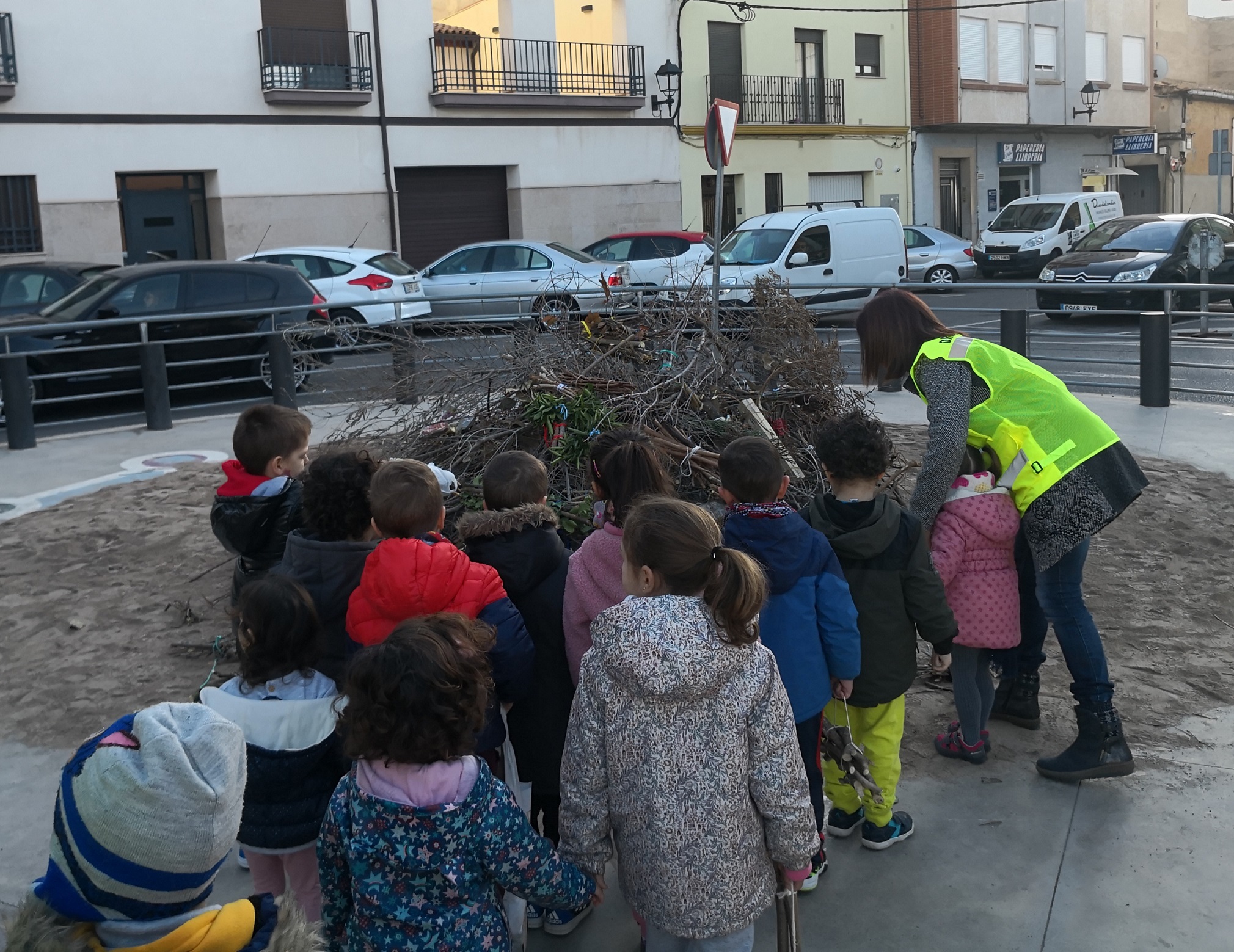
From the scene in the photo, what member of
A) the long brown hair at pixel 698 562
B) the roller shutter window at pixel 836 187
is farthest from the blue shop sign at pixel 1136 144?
the long brown hair at pixel 698 562

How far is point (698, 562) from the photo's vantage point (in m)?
2.70

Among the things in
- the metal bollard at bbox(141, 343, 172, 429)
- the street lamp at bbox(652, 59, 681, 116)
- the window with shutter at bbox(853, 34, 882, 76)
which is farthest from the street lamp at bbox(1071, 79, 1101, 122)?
the metal bollard at bbox(141, 343, 172, 429)

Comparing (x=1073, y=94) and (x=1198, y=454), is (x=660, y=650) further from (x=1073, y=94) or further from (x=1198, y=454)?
(x=1073, y=94)

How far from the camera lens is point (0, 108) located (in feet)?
66.7

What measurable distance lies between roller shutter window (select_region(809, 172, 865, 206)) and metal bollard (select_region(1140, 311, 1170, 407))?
21870 mm

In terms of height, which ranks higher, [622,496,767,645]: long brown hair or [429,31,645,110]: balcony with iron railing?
[429,31,645,110]: balcony with iron railing

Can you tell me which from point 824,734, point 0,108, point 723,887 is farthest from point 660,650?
point 0,108

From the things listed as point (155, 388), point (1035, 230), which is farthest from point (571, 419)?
point (1035, 230)

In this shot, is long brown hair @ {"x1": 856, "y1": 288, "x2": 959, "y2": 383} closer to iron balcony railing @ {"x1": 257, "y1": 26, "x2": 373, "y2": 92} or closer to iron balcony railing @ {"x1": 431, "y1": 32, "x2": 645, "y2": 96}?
iron balcony railing @ {"x1": 257, "y1": 26, "x2": 373, "y2": 92}

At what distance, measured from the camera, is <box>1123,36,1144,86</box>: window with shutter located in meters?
40.1

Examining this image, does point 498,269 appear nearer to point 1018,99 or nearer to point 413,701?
point 413,701

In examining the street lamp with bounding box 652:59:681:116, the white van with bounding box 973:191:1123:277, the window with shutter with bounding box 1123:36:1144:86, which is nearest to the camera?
the white van with bounding box 973:191:1123:277

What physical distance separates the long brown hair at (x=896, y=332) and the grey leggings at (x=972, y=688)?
91cm

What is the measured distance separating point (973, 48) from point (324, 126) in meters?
19.4
